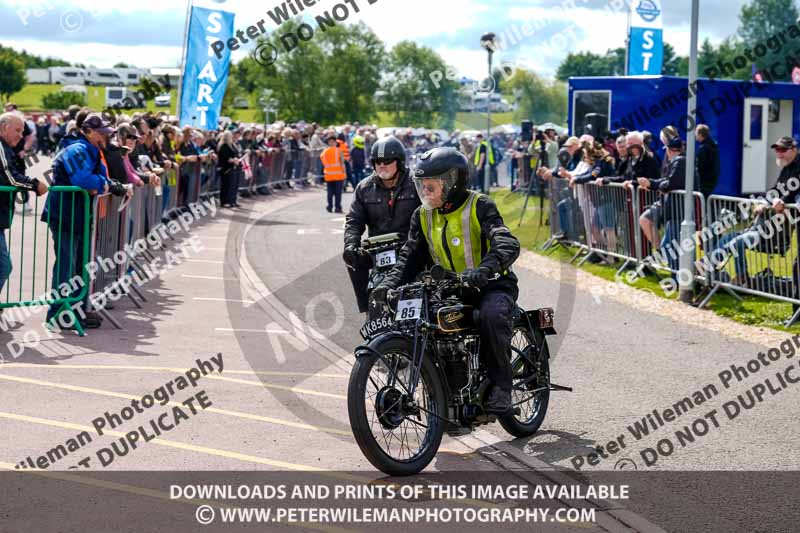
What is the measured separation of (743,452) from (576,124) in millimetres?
18790

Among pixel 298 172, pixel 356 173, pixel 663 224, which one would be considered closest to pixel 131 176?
pixel 663 224

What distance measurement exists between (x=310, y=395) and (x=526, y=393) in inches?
73.2

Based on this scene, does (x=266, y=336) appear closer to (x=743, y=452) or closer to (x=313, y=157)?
(x=743, y=452)

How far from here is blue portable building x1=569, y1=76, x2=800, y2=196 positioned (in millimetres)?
23266

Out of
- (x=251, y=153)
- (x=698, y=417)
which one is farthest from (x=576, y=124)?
(x=698, y=417)

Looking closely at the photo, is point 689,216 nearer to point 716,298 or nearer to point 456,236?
point 716,298

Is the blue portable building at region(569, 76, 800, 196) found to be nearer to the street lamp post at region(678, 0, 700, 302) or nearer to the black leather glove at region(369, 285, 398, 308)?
the street lamp post at region(678, 0, 700, 302)

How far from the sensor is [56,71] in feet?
344

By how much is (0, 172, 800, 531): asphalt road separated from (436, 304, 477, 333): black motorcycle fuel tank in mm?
815

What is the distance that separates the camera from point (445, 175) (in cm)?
660

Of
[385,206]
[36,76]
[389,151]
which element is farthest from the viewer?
[36,76]

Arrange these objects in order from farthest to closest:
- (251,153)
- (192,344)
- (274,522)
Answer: (251,153)
(192,344)
(274,522)

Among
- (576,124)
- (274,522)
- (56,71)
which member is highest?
(56,71)

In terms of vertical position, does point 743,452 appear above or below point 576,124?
below
